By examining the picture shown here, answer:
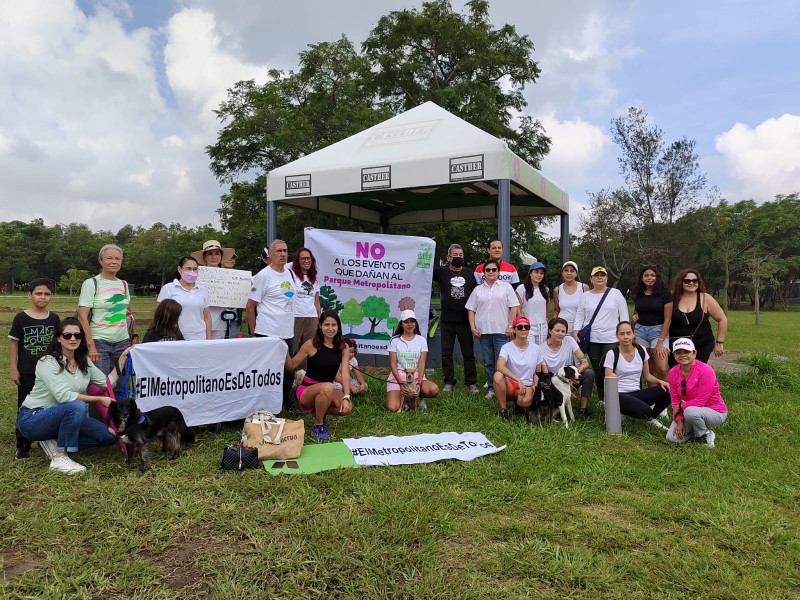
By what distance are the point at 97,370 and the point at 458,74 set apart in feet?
65.8

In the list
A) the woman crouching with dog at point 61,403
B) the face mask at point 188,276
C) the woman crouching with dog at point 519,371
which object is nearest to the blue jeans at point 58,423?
the woman crouching with dog at point 61,403

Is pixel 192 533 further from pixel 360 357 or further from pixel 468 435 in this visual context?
pixel 360 357

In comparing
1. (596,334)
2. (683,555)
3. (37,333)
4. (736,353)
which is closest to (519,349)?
(596,334)

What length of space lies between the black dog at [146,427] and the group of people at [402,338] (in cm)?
29

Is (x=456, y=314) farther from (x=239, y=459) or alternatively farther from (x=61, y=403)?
(x=61, y=403)

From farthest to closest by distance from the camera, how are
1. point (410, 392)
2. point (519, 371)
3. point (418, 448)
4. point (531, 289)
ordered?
point (531, 289) < point (410, 392) < point (519, 371) < point (418, 448)

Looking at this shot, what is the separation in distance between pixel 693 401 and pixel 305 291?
13.1ft

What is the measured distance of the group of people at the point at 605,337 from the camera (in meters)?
4.69

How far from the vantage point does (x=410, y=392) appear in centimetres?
549

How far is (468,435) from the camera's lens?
4.60m

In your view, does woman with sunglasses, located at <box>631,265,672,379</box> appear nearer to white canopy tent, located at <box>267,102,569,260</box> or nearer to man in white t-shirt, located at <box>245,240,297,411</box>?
white canopy tent, located at <box>267,102,569,260</box>

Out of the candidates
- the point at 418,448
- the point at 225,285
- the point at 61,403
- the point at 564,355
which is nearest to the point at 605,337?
the point at 564,355

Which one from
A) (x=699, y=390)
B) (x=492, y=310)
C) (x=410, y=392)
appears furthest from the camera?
(x=492, y=310)

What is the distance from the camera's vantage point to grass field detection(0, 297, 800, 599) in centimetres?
244
